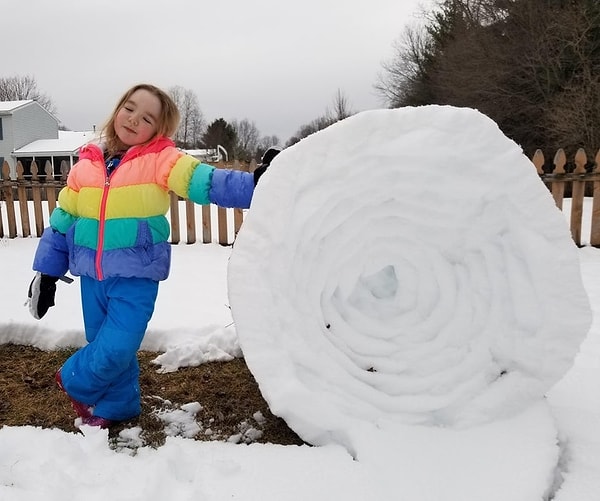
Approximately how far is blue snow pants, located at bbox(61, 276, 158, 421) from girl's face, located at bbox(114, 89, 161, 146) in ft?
2.17

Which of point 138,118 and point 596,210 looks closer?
point 138,118

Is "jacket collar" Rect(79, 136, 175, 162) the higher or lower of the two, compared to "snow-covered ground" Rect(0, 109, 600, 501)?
higher

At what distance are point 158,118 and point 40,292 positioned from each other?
100cm

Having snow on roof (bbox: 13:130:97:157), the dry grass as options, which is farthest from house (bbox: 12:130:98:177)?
the dry grass

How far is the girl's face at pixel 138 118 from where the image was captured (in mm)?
2453

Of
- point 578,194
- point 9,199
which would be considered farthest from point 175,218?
point 578,194

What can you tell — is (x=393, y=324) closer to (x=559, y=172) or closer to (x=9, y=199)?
(x=559, y=172)

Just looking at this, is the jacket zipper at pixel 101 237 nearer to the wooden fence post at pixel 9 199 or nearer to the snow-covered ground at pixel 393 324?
the snow-covered ground at pixel 393 324

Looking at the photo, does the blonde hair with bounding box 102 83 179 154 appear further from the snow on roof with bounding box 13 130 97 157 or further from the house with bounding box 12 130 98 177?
the house with bounding box 12 130 98 177

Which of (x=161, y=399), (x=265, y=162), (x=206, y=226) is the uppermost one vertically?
(x=265, y=162)

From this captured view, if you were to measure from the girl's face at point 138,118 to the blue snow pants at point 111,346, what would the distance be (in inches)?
26.0

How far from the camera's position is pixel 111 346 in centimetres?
228

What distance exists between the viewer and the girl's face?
2.45 metres

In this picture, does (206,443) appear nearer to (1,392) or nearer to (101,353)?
(101,353)
